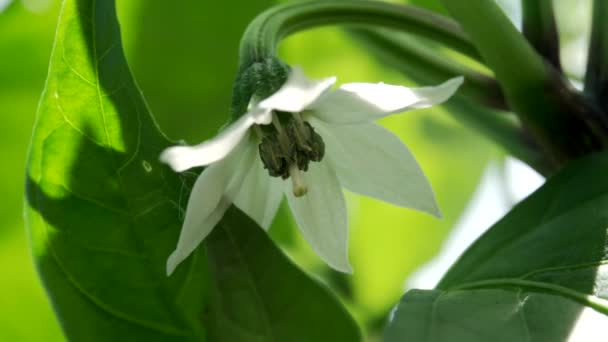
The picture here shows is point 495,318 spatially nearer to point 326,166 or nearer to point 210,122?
point 326,166

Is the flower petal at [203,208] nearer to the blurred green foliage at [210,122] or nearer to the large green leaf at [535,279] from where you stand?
the large green leaf at [535,279]

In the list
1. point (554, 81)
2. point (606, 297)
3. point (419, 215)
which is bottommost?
point (419, 215)

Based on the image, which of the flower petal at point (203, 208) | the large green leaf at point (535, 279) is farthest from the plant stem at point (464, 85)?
the flower petal at point (203, 208)

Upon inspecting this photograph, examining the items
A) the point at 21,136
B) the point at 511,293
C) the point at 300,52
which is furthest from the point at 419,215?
the point at 511,293

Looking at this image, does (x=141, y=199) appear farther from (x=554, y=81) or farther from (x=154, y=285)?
(x=554, y=81)

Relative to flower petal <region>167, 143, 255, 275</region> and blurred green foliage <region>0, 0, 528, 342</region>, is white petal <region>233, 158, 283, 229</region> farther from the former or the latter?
blurred green foliage <region>0, 0, 528, 342</region>

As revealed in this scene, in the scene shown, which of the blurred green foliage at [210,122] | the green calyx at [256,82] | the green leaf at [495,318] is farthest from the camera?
the blurred green foliage at [210,122]

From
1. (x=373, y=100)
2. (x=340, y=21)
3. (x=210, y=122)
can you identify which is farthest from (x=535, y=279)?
(x=210, y=122)

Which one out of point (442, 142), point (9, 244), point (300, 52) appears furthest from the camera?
point (442, 142)
